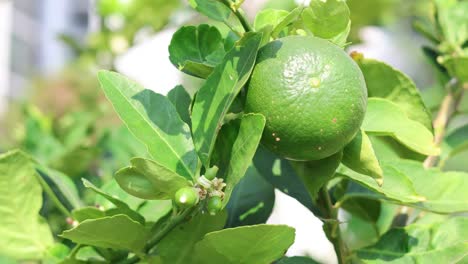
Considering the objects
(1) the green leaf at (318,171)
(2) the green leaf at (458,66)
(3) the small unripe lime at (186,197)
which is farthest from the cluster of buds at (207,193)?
(2) the green leaf at (458,66)

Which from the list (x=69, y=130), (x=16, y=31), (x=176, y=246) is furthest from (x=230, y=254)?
(x=16, y=31)

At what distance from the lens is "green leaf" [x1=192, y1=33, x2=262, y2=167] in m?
0.61

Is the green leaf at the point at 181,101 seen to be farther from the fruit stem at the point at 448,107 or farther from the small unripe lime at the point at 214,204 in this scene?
the fruit stem at the point at 448,107

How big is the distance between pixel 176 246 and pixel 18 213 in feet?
0.72

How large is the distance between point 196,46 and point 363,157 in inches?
7.6

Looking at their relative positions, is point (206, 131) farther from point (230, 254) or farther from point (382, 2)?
point (382, 2)

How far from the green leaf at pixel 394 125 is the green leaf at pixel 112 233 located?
24 centimetres

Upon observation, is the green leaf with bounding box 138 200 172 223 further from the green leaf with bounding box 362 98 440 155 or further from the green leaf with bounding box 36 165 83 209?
the green leaf with bounding box 362 98 440 155

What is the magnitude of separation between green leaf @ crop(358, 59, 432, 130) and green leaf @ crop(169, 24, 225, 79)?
0.64ft

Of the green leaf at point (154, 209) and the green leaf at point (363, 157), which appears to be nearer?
the green leaf at point (363, 157)

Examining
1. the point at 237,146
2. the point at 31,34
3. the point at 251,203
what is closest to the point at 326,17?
the point at 237,146

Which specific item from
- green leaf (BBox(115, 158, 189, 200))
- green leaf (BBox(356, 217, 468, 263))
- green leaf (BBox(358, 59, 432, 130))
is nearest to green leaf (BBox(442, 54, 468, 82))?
green leaf (BBox(358, 59, 432, 130))

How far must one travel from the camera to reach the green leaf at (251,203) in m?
0.83

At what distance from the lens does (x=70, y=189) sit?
875 mm
